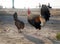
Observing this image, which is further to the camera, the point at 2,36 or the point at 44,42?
the point at 2,36

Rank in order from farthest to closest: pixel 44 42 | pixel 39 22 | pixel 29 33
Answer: pixel 29 33, pixel 44 42, pixel 39 22

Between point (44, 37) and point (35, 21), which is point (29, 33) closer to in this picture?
point (44, 37)

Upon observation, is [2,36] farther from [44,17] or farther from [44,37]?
[44,17]

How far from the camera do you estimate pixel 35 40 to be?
15.8ft

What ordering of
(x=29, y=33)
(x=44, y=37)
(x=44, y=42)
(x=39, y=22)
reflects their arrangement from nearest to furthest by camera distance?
1. (x=39, y=22)
2. (x=44, y=42)
3. (x=44, y=37)
4. (x=29, y=33)

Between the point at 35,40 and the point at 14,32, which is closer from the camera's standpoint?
the point at 35,40

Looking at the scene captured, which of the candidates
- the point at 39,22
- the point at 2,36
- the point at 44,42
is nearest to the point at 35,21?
the point at 39,22

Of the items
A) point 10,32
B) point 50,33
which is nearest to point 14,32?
point 10,32

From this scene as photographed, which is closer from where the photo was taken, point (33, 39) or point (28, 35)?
point (33, 39)

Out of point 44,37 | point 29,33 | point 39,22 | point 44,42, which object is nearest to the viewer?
point 39,22

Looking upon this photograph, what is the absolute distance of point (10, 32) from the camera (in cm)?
536

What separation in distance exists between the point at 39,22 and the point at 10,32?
7.19 feet

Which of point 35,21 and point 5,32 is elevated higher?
point 35,21

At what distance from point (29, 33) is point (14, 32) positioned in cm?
38
